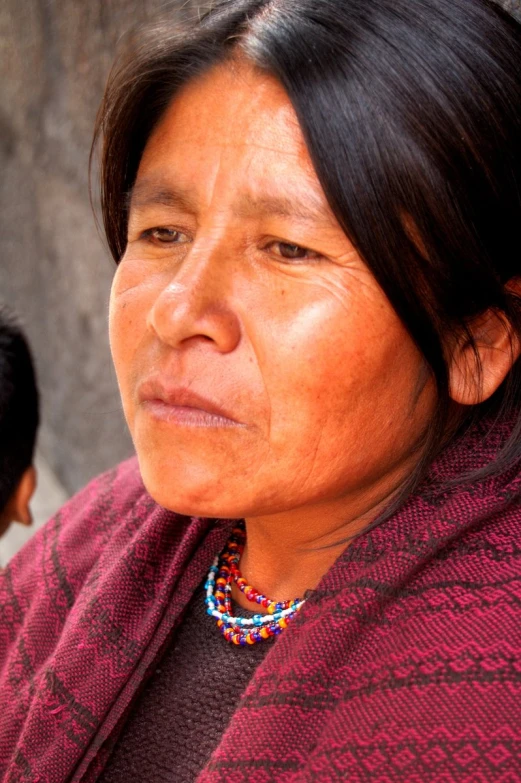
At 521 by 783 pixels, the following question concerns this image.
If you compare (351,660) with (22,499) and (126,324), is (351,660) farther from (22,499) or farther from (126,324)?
(22,499)

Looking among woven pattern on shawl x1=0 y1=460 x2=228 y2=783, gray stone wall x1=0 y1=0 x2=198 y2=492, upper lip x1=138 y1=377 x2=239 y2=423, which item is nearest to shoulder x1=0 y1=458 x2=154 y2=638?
woven pattern on shawl x1=0 y1=460 x2=228 y2=783

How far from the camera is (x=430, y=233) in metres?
1.30

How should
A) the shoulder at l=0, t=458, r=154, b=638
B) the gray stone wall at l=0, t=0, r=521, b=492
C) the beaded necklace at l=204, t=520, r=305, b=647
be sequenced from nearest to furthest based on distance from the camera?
the beaded necklace at l=204, t=520, r=305, b=647 → the shoulder at l=0, t=458, r=154, b=638 → the gray stone wall at l=0, t=0, r=521, b=492

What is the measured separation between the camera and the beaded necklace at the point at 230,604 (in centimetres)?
158

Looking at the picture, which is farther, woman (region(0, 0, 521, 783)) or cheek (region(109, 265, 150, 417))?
cheek (region(109, 265, 150, 417))

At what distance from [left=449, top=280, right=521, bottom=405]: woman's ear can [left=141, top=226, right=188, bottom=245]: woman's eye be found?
0.48 metres

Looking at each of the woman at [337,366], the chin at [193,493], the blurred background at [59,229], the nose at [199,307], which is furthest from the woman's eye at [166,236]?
the blurred background at [59,229]

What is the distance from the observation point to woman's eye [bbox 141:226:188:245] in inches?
59.0

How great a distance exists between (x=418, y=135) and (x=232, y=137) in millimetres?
283

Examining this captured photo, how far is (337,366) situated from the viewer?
4.34ft

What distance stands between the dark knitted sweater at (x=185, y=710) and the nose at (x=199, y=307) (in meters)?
0.58

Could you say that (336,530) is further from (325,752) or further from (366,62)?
(366,62)

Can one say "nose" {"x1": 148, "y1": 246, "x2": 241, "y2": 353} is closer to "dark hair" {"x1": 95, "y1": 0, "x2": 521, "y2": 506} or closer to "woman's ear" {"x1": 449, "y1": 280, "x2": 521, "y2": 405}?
"dark hair" {"x1": 95, "y1": 0, "x2": 521, "y2": 506}

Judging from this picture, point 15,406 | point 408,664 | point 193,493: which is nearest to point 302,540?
point 193,493
